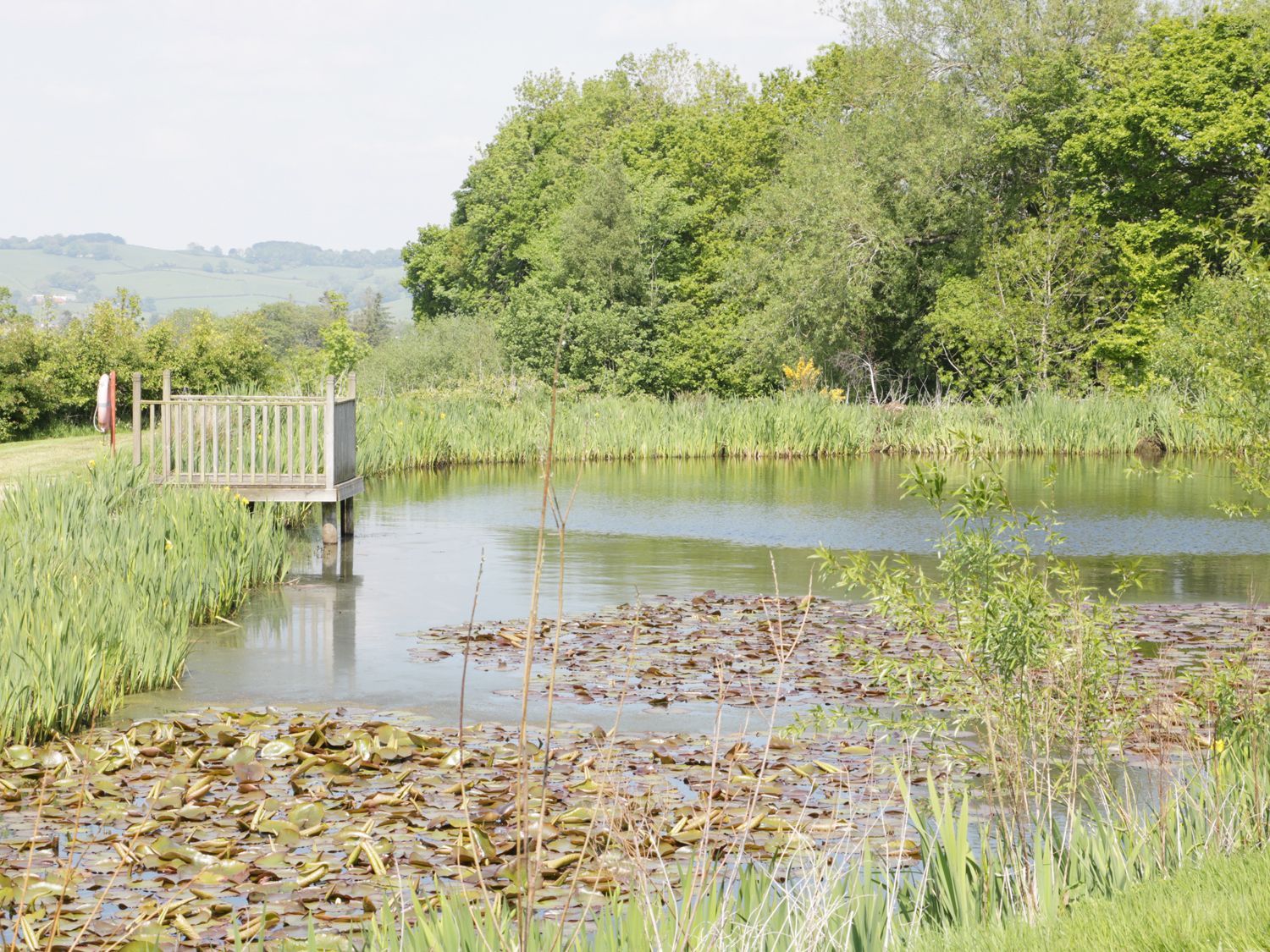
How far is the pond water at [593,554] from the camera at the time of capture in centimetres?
991

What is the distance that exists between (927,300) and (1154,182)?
7593 millimetres

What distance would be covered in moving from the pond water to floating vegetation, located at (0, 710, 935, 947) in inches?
40.2

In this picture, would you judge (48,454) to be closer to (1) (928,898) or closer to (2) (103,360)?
(2) (103,360)

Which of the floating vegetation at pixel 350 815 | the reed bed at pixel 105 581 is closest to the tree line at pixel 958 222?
the reed bed at pixel 105 581

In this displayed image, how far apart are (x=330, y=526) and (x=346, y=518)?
1.03m

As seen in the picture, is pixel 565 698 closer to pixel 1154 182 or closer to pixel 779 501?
pixel 779 501

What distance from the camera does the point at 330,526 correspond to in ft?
55.6

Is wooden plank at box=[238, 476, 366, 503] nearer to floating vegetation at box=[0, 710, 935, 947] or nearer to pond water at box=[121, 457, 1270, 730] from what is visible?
pond water at box=[121, 457, 1270, 730]

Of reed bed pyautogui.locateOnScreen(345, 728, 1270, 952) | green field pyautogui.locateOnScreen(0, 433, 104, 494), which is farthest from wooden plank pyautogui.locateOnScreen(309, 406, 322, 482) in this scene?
reed bed pyautogui.locateOnScreen(345, 728, 1270, 952)

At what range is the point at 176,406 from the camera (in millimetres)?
15867

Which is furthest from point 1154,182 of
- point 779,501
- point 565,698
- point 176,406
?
point 565,698

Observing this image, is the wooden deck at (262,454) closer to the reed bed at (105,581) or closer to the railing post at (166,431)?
the railing post at (166,431)

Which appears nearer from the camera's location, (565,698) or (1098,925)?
(1098,925)

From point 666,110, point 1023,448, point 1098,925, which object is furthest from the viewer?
point 666,110
